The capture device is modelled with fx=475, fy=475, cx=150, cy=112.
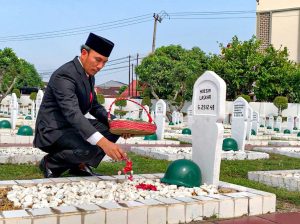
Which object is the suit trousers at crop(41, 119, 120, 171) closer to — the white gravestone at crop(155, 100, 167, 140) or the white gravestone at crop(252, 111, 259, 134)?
the white gravestone at crop(155, 100, 167, 140)

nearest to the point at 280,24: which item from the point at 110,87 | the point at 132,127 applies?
the point at 132,127

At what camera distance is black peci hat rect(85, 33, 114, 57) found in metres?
4.75

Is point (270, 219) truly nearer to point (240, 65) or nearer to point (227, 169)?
point (227, 169)

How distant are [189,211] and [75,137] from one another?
1680 mm

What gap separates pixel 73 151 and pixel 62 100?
74 cm

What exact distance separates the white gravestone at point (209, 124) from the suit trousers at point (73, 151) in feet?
3.31

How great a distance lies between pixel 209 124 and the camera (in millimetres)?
5414

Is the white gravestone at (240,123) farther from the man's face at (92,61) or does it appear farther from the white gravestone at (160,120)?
the man's face at (92,61)

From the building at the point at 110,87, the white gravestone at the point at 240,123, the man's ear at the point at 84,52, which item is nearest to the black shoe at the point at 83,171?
the man's ear at the point at 84,52

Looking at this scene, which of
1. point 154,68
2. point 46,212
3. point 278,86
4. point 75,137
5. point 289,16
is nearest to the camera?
point 46,212

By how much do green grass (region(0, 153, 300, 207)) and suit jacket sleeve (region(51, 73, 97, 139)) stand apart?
1764mm

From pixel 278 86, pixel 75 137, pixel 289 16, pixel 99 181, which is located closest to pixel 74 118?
pixel 75 137

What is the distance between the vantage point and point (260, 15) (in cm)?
4384

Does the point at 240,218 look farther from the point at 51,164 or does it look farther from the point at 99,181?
the point at 51,164
